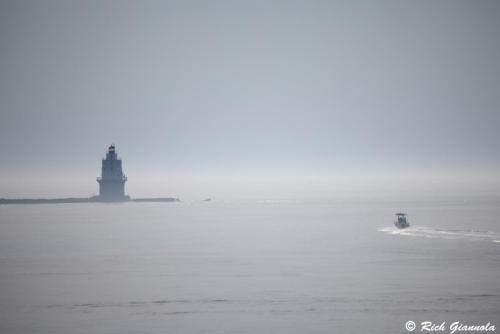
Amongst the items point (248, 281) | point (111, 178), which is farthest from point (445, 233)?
point (111, 178)

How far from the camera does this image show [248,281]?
4956cm

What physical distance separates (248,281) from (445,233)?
39691 mm

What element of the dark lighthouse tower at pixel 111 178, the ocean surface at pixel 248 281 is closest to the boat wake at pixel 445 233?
the ocean surface at pixel 248 281

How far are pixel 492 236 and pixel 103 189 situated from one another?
121 meters

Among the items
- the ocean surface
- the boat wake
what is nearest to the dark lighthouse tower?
the ocean surface

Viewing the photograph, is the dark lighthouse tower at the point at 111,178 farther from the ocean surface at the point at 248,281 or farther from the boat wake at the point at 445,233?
the boat wake at the point at 445,233

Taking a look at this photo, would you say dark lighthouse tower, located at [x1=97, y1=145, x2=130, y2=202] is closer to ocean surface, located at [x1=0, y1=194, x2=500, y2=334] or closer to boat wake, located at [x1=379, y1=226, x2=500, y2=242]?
ocean surface, located at [x1=0, y1=194, x2=500, y2=334]

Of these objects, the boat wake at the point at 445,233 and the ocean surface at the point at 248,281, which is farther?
the boat wake at the point at 445,233

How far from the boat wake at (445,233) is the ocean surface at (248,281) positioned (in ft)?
0.70

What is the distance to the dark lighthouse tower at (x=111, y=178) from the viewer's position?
167 m

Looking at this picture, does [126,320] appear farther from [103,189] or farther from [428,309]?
[103,189]

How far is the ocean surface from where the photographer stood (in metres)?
37.6

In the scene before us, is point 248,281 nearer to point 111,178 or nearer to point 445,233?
point 445,233

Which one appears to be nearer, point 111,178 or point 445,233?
point 445,233
